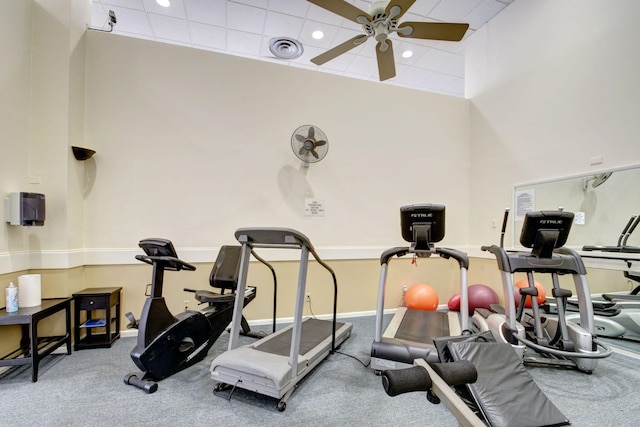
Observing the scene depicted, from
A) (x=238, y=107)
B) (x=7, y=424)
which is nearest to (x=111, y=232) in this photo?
(x=7, y=424)

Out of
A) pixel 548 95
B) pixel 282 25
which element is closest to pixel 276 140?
pixel 282 25

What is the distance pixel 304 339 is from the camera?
287 cm

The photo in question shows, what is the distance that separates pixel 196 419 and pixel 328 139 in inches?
138

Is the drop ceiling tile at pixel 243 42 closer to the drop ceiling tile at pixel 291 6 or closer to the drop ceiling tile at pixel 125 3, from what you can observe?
the drop ceiling tile at pixel 291 6

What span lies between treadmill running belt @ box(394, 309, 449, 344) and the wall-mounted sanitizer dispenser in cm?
366

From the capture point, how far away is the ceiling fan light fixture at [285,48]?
15.0 feet

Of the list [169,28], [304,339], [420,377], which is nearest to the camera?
[420,377]

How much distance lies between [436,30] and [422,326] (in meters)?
3.14

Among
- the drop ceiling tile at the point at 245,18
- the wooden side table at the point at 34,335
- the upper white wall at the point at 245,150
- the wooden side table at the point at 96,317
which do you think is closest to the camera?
the wooden side table at the point at 34,335

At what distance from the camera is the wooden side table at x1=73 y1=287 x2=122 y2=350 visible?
2904 mm

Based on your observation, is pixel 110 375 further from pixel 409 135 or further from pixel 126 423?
pixel 409 135

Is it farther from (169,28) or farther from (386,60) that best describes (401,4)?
(169,28)

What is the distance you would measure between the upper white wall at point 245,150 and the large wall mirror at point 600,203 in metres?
1.40

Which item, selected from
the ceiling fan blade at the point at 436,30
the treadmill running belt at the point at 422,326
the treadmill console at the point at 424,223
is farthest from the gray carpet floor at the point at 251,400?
the ceiling fan blade at the point at 436,30
